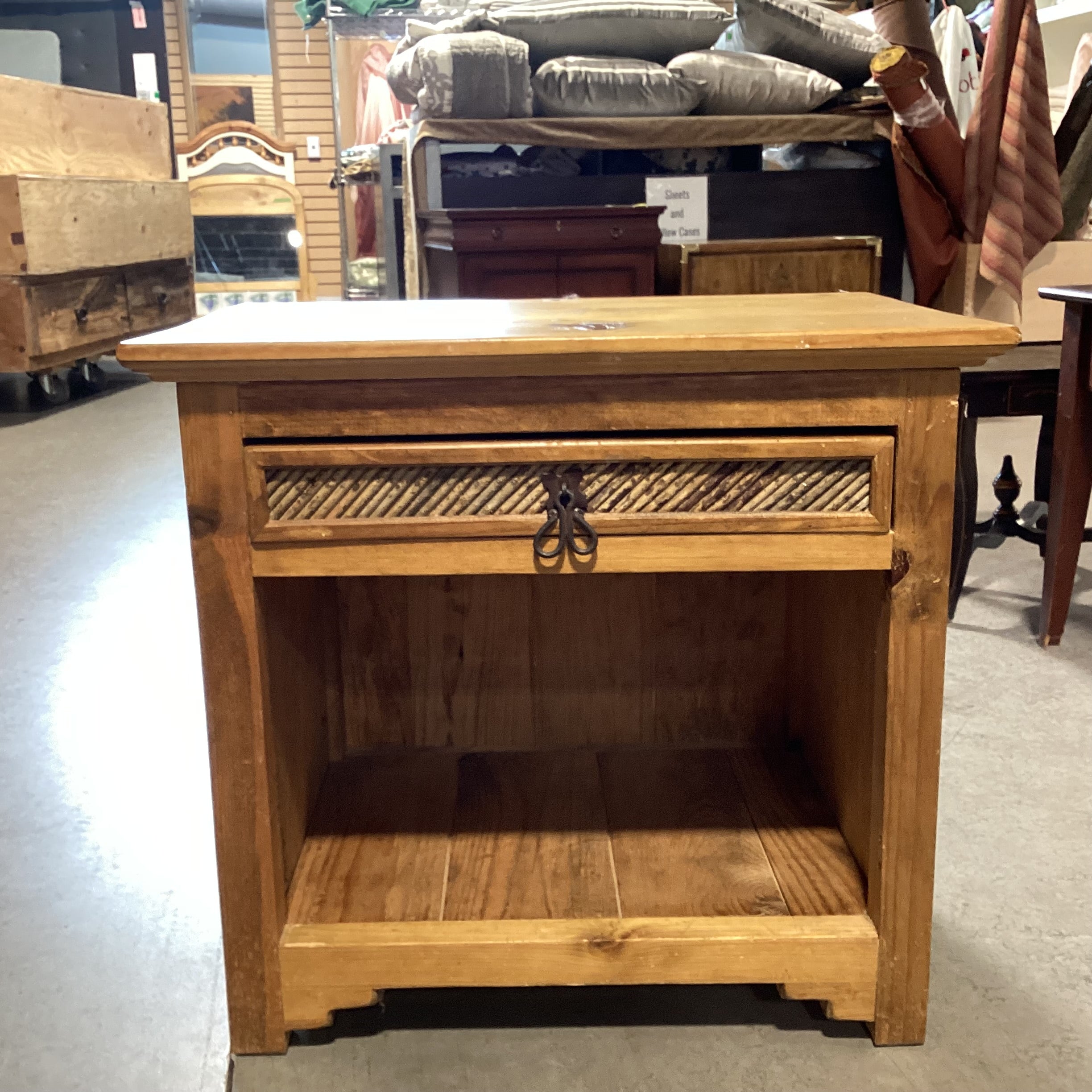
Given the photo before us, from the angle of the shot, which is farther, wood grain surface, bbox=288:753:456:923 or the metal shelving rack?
the metal shelving rack

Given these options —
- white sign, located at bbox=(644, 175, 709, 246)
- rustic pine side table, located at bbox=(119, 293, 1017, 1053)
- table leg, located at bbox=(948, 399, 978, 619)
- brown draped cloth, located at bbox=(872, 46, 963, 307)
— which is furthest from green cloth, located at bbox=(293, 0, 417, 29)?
rustic pine side table, located at bbox=(119, 293, 1017, 1053)

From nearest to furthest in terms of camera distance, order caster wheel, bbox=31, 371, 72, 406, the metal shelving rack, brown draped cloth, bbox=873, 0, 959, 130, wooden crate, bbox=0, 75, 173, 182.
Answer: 1. brown draped cloth, bbox=873, 0, 959, 130
2. the metal shelving rack
3. wooden crate, bbox=0, 75, 173, 182
4. caster wheel, bbox=31, 371, 72, 406

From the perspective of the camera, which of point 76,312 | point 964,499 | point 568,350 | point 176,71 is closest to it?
point 568,350

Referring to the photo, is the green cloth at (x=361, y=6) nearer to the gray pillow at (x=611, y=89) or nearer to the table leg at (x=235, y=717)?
the gray pillow at (x=611, y=89)

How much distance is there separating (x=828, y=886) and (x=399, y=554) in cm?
55

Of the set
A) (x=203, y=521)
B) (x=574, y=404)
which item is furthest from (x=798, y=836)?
(x=203, y=521)

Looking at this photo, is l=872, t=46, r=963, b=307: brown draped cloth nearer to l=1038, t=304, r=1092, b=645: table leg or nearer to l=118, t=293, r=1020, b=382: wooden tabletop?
l=1038, t=304, r=1092, b=645: table leg

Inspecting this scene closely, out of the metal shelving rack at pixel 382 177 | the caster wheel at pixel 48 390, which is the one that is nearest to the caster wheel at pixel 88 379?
the caster wheel at pixel 48 390

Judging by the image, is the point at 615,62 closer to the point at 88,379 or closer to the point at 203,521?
the point at 203,521

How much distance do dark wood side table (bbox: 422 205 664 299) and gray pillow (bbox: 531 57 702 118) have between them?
28 centimetres

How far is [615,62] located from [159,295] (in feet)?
10.4

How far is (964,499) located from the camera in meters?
2.17

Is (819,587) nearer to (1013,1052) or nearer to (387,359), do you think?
(1013,1052)

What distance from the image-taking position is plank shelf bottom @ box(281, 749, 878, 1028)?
1.08 m
